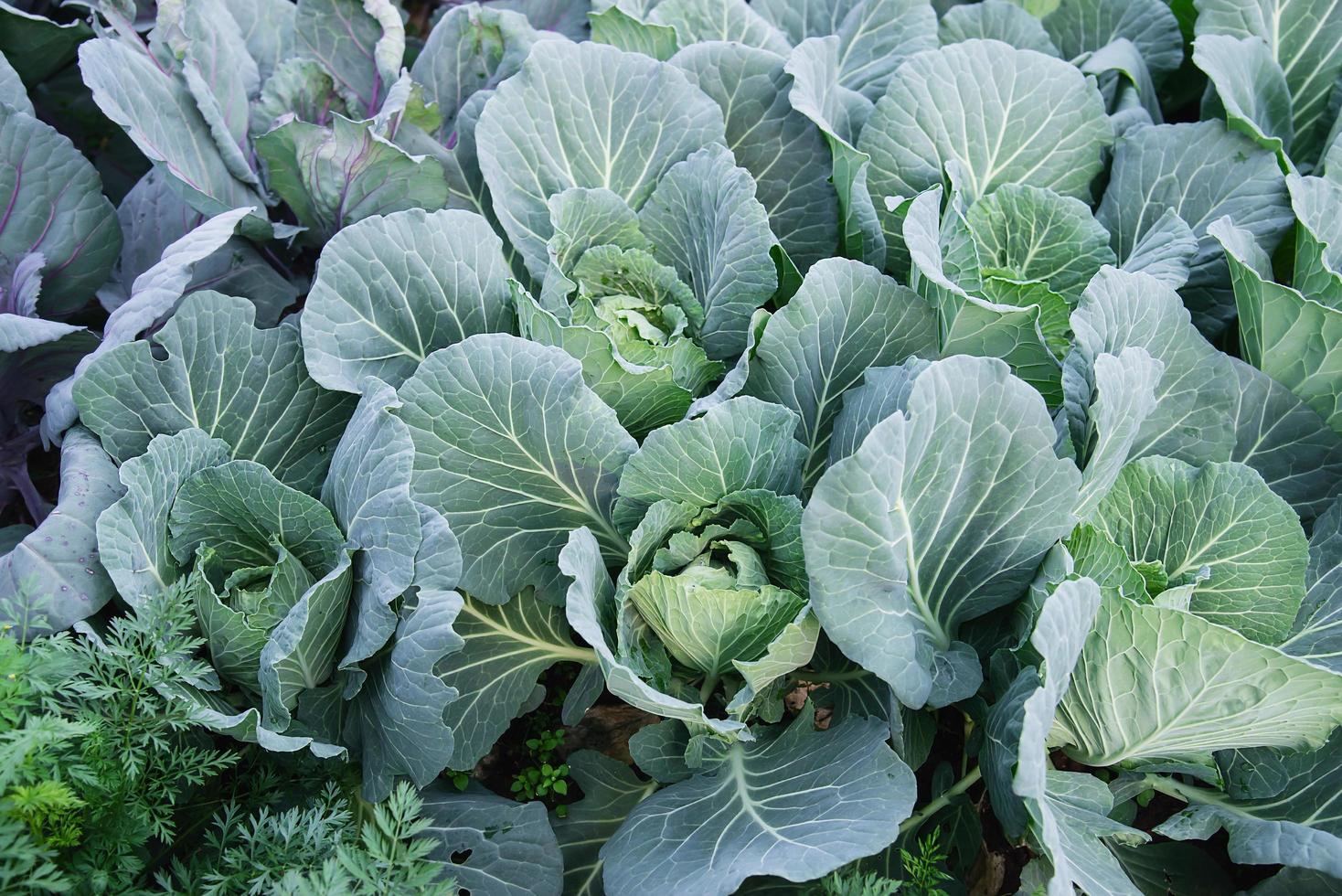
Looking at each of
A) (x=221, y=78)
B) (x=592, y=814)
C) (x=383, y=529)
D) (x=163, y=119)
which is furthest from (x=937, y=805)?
(x=221, y=78)

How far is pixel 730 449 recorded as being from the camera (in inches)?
81.4

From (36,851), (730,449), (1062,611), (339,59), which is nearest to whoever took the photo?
(36,851)

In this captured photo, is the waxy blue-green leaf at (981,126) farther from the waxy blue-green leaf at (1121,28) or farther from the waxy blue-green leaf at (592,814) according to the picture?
the waxy blue-green leaf at (592,814)

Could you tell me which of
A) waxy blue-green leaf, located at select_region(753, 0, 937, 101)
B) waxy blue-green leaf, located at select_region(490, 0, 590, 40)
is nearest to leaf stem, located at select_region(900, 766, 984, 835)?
waxy blue-green leaf, located at select_region(753, 0, 937, 101)

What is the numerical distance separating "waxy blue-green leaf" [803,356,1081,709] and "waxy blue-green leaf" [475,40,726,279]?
3.63 feet

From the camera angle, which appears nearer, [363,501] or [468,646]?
[363,501]

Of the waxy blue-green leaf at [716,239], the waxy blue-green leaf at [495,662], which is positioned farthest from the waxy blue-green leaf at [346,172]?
the waxy blue-green leaf at [495,662]

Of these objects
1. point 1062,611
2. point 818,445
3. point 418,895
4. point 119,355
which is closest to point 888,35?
point 818,445

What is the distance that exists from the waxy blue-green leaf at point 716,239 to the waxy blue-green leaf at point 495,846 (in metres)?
1.18

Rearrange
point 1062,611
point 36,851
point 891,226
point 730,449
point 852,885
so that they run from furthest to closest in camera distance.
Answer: point 891,226 < point 730,449 < point 852,885 < point 1062,611 < point 36,851

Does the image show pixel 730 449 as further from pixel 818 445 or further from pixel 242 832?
pixel 242 832

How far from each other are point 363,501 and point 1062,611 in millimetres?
1352

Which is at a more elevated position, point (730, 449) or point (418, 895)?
point (730, 449)

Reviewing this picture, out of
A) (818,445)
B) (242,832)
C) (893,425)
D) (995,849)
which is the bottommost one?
(995,849)
